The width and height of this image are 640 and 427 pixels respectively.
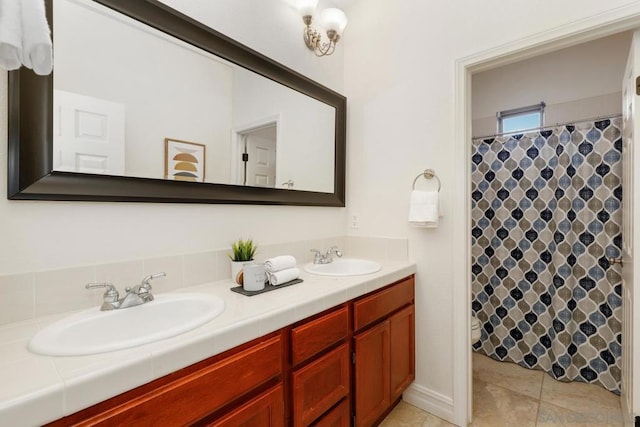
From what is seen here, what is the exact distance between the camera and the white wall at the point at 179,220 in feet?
3.25

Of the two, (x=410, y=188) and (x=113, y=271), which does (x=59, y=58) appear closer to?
(x=113, y=271)

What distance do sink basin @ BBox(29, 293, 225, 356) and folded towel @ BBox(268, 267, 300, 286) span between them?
27 cm

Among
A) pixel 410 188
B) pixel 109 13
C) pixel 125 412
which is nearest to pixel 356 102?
pixel 410 188

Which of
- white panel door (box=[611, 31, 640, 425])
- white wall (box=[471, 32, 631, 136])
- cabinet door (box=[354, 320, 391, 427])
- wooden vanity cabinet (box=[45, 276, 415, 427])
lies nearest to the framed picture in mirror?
wooden vanity cabinet (box=[45, 276, 415, 427])

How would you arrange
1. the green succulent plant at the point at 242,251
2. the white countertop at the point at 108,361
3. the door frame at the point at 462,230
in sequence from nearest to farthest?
the white countertop at the point at 108,361 < the green succulent plant at the point at 242,251 < the door frame at the point at 462,230

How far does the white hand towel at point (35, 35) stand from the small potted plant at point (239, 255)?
97cm

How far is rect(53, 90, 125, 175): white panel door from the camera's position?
1.05m

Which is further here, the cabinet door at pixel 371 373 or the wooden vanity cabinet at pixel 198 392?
the cabinet door at pixel 371 373

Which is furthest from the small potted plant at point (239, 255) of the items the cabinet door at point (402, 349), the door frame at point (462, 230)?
the door frame at point (462, 230)

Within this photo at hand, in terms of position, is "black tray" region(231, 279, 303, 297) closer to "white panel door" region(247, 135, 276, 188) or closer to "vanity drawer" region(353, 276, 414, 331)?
"vanity drawer" region(353, 276, 414, 331)

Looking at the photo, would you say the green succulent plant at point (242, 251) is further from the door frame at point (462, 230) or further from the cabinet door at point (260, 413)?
the door frame at point (462, 230)

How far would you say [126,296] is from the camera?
1089mm

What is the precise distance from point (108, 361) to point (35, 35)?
72 cm

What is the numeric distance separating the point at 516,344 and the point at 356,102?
219cm
